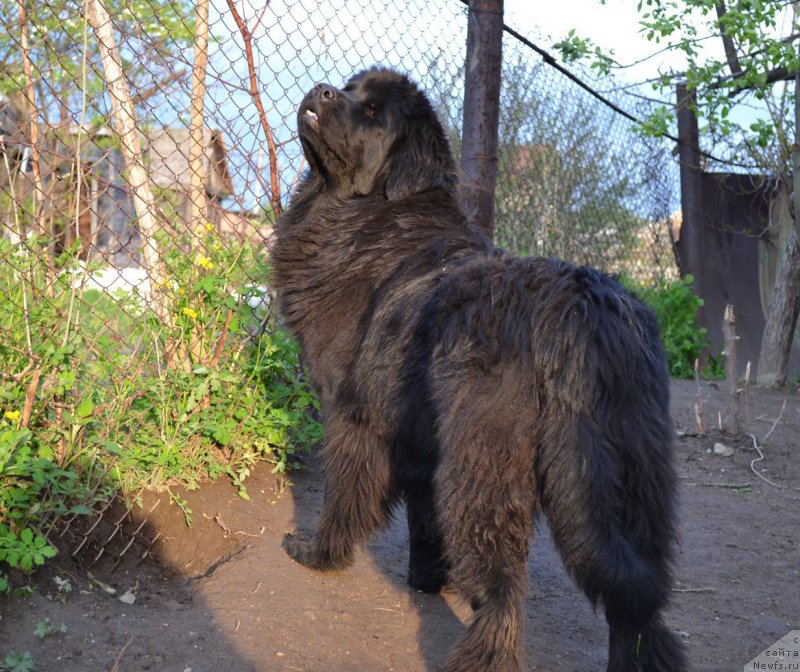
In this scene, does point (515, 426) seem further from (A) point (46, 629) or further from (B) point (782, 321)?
(B) point (782, 321)

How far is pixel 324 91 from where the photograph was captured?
3176mm

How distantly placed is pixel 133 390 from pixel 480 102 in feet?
7.44

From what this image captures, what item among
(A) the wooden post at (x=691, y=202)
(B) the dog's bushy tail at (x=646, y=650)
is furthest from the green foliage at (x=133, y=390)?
(A) the wooden post at (x=691, y=202)

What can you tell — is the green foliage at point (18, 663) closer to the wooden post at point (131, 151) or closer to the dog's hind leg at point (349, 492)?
the dog's hind leg at point (349, 492)

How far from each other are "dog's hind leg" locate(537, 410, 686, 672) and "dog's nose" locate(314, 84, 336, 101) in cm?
171

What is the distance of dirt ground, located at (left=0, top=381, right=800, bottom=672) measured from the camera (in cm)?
252

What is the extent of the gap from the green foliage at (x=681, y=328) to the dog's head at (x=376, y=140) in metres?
4.95

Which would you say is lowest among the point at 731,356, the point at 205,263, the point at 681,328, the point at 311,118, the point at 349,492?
the point at 349,492

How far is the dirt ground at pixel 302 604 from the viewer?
2.52 meters

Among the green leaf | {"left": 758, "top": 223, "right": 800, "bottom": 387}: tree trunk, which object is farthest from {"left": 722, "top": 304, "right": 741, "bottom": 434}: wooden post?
the green leaf

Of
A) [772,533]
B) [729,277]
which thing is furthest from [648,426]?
[729,277]

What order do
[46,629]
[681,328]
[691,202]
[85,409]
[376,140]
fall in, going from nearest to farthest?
1. [46,629]
2. [85,409]
3. [376,140]
4. [681,328]
5. [691,202]

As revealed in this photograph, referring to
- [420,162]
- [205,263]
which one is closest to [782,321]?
[420,162]

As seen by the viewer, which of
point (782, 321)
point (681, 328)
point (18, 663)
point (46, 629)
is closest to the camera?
point (18, 663)
